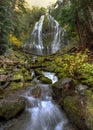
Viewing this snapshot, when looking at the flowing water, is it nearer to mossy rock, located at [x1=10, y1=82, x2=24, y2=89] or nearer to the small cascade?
mossy rock, located at [x1=10, y1=82, x2=24, y2=89]

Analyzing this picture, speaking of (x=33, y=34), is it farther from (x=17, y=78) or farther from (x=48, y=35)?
(x=17, y=78)

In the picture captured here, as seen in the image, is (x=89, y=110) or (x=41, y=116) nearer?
(x=89, y=110)

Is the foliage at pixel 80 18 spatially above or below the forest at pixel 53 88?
above

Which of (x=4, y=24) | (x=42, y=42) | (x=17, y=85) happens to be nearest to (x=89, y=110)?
(x=17, y=85)

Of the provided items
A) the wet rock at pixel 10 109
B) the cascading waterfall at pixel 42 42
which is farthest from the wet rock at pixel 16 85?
the cascading waterfall at pixel 42 42

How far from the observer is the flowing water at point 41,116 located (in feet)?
19.5

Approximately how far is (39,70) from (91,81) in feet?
14.4

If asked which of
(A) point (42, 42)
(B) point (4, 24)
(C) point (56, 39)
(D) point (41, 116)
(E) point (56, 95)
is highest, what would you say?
(C) point (56, 39)

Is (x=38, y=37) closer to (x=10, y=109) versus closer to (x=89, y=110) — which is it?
(x=10, y=109)

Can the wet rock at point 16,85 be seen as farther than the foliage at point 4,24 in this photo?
No

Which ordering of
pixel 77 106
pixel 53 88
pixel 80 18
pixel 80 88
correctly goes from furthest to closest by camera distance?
pixel 80 18, pixel 80 88, pixel 53 88, pixel 77 106

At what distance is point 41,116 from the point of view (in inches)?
258

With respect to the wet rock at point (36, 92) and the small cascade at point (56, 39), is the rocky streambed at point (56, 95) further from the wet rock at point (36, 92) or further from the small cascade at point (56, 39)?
the small cascade at point (56, 39)

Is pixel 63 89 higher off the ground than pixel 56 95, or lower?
higher
